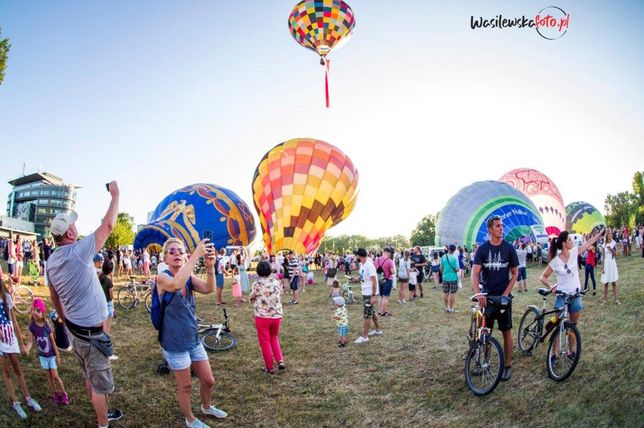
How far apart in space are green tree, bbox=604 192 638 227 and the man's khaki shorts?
80858 mm

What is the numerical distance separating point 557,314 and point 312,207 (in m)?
20.3

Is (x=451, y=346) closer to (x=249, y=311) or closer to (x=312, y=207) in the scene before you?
(x=249, y=311)

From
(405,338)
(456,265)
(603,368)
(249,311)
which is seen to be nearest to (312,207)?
(249,311)

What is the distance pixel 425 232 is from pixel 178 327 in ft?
282

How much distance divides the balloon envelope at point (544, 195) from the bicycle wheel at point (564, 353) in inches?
1168

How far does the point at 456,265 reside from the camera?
11469 mm

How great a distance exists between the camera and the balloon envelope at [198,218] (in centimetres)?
2522

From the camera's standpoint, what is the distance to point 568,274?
5.86 m

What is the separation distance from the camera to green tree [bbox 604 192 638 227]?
7046 cm

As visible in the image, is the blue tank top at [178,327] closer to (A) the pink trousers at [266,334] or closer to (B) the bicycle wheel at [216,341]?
(A) the pink trousers at [266,334]

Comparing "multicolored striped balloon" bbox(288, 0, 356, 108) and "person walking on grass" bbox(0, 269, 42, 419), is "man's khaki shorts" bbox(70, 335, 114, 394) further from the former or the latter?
"multicolored striped balloon" bbox(288, 0, 356, 108)

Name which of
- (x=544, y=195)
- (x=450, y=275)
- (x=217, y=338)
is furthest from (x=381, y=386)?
(x=544, y=195)

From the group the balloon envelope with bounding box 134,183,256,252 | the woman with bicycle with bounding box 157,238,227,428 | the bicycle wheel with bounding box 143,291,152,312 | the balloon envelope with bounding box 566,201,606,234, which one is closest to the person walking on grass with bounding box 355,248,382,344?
the woman with bicycle with bounding box 157,238,227,428

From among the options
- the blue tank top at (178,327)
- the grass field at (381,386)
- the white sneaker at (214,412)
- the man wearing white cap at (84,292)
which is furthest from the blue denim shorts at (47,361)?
the blue tank top at (178,327)
